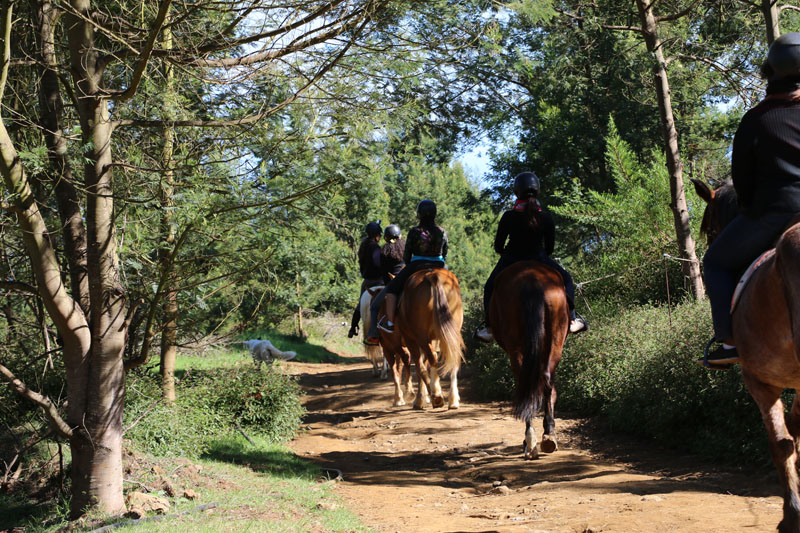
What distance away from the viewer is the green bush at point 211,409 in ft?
26.5

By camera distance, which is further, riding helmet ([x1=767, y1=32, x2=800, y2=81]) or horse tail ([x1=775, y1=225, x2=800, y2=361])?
riding helmet ([x1=767, y1=32, x2=800, y2=81])

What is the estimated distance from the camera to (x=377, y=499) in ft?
23.3

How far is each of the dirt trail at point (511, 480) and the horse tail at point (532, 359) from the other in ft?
2.62

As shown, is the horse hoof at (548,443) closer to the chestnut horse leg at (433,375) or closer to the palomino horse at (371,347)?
the chestnut horse leg at (433,375)

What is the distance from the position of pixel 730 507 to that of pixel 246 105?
5.65 metres

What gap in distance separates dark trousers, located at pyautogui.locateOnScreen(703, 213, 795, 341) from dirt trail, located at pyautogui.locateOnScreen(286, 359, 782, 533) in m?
1.48

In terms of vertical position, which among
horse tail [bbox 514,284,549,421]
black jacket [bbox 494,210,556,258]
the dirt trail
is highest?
black jacket [bbox 494,210,556,258]

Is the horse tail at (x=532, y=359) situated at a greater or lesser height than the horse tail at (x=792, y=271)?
lesser

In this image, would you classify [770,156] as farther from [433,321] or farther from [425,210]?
[425,210]

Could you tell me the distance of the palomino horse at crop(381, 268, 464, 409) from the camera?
10.1 m

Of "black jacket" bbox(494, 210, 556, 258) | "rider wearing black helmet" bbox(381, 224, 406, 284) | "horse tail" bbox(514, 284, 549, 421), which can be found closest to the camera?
"horse tail" bbox(514, 284, 549, 421)

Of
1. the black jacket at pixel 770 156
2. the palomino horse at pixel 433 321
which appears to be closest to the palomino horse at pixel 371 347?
the palomino horse at pixel 433 321

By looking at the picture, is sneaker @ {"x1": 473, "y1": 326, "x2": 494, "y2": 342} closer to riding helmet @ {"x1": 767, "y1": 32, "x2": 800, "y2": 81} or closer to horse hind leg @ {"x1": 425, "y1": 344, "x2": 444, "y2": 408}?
horse hind leg @ {"x1": 425, "y1": 344, "x2": 444, "y2": 408}

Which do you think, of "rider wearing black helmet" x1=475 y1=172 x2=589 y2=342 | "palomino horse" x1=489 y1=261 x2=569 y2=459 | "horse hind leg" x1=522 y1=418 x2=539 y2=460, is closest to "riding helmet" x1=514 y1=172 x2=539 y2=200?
"rider wearing black helmet" x1=475 y1=172 x2=589 y2=342
